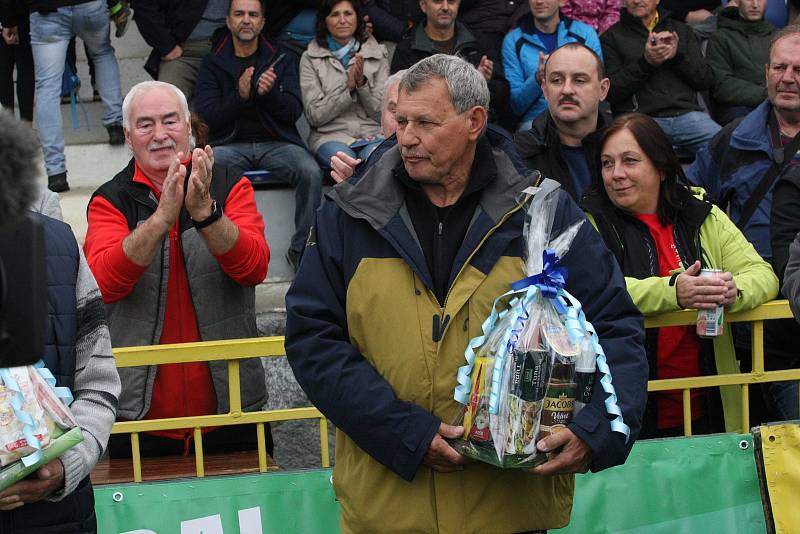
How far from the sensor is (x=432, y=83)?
3.31 m

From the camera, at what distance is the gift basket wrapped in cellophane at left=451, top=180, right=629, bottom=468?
301 cm

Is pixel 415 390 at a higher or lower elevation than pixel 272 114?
lower

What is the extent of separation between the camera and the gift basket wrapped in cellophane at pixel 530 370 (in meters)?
3.01

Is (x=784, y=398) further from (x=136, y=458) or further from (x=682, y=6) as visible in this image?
(x=682, y=6)

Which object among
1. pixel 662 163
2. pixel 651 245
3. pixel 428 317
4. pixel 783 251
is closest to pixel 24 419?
pixel 428 317

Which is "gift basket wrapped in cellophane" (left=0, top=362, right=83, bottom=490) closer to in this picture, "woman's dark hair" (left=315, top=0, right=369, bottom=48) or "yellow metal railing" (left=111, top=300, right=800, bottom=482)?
"yellow metal railing" (left=111, top=300, right=800, bottom=482)

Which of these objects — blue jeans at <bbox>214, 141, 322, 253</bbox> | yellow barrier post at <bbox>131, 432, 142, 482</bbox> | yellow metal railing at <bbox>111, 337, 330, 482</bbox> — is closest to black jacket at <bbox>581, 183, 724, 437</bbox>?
yellow metal railing at <bbox>111, 337, 330, 482</bbox>

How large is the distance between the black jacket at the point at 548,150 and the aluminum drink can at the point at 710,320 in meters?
1.05

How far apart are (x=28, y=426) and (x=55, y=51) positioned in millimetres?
5739

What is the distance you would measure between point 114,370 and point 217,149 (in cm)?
423

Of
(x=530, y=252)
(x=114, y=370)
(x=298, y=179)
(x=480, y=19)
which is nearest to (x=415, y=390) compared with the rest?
(x=530, y=252)

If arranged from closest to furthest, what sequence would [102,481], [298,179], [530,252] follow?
1. [530,252]
2. [102,481]
3. [298,179]

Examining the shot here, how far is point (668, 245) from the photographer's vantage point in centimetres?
448

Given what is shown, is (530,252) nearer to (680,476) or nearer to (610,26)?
(680,476)
